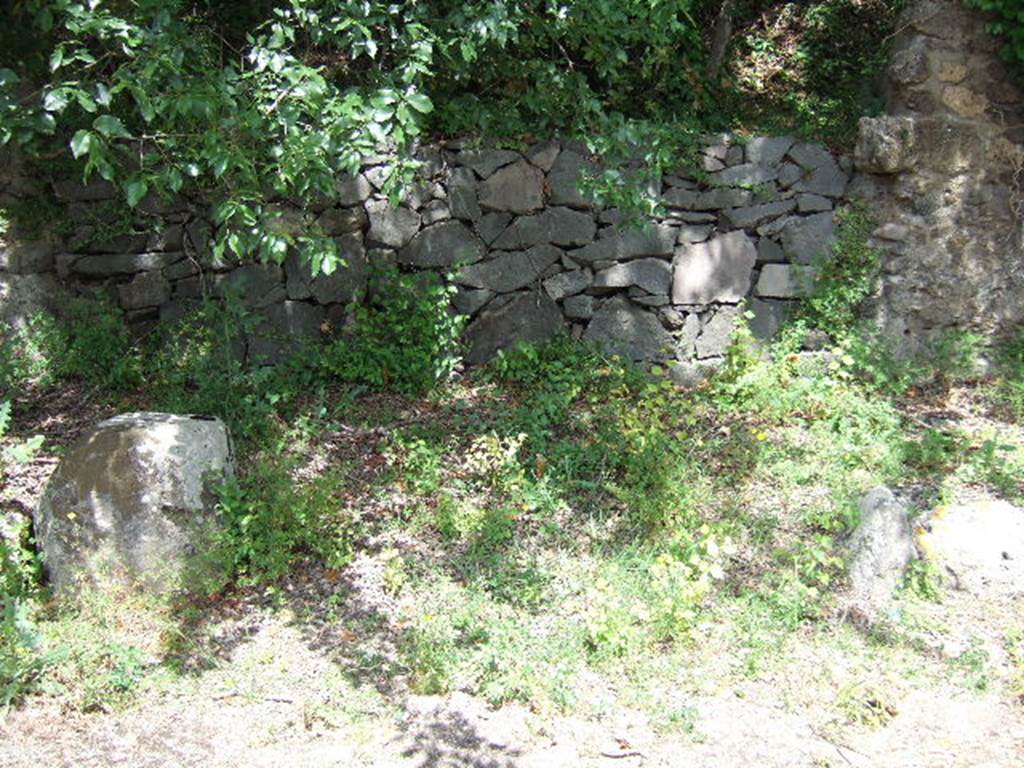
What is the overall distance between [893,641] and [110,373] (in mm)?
4692

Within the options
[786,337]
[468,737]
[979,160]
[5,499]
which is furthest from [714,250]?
[5,499]

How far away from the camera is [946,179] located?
19.5ft

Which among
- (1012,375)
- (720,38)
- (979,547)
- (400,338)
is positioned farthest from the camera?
(720,38)

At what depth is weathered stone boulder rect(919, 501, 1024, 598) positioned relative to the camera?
418 cm

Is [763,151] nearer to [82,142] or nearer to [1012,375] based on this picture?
[1012,375]

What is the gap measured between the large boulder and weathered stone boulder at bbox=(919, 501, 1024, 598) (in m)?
3.37

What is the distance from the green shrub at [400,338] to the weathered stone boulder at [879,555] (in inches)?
108

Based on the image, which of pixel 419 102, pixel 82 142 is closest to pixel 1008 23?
pixel 419 102

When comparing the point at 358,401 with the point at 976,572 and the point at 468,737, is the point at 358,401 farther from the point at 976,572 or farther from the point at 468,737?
the point at 976,572

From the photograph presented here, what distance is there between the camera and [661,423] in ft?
17.5

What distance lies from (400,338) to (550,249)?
1.14 meters

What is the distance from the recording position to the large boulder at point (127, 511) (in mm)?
4156

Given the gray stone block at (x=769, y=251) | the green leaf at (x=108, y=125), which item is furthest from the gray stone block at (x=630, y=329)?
the green leaf at (x=108, y=125)

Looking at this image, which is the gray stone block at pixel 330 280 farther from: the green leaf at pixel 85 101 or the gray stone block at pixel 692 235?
the green leaf at pixel 85 101
